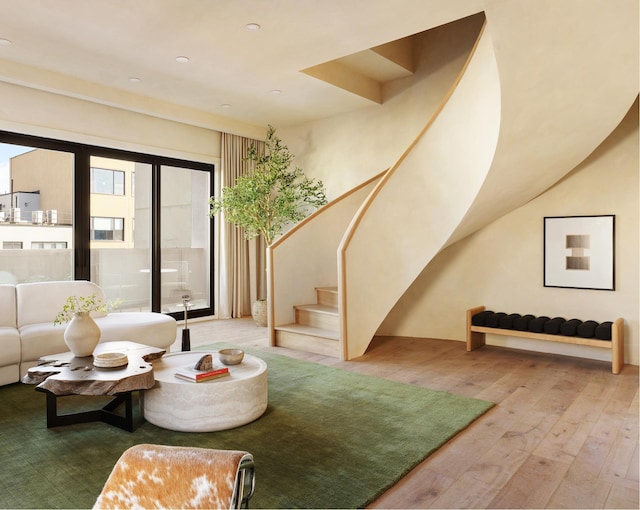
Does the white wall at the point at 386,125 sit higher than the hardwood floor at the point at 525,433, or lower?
higher

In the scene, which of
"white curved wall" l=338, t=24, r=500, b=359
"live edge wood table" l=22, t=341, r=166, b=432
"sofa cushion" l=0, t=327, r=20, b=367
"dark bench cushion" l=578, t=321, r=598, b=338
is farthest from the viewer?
"dark bench cushion" l=578, t=321, r=598, b=338

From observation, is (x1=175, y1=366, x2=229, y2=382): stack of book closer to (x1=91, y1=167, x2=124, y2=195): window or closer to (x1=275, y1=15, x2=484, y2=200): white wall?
(x1=91, y1=167, x2=124, y2=195): window

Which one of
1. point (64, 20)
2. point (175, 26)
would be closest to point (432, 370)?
point (175, 26)

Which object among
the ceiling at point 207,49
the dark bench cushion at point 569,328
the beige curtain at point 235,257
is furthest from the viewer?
the beige curtain at point 235,257

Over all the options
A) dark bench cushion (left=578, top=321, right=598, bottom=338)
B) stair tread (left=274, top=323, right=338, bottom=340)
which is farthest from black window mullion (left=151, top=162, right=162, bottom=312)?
dark bench cushion (left=578, top=321, right=598, bottom=338)

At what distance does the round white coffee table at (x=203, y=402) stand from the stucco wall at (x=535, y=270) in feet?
10.8

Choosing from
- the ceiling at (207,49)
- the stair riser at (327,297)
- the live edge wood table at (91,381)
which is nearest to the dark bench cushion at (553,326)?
the stair riser at (327,297)

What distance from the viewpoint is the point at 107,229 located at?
6.18 metres

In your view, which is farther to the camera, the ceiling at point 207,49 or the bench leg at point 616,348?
the bench leg at point 616,348

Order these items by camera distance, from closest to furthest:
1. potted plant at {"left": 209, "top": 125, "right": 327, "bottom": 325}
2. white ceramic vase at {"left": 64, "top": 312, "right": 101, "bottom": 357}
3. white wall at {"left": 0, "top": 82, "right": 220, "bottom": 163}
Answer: white ceramic vase at {"left": 64, "top": 312, "right": 101, "bottom": 357} < white wall at {"left": 0, "top": 82, "right": 220, "bottom": 163} < potted plant at {"left": 209, "top": 125, "right": 327, "bottom": 325}

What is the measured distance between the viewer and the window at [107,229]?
6.04 metres

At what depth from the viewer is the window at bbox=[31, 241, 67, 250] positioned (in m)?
5.51

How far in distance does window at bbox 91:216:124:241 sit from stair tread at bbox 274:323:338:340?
256 centimetres

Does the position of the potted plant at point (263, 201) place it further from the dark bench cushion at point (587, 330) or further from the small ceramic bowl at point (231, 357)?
the dark bench cushion at point (587, 330)
